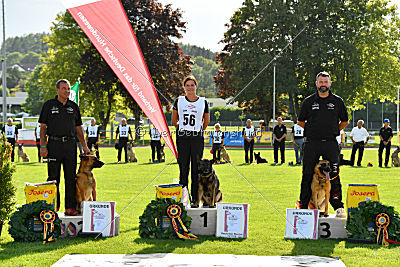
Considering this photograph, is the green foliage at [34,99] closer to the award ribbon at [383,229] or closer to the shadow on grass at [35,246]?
the shadow on grass at [35,246]

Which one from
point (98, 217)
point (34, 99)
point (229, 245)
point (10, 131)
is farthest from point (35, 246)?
point (34, 99)

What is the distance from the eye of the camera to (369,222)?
6.09 meters

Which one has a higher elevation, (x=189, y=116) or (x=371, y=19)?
(x=371, y=19)

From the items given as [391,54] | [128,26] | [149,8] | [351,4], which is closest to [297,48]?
[351,4]

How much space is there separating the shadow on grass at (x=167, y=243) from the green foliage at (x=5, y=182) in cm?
163

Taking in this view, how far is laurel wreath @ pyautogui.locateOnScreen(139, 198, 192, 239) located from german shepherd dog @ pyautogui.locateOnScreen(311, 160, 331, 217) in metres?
1.74

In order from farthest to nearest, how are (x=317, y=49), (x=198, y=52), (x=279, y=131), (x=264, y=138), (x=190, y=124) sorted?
(x=198, y=52) < (x=317, y=49) < (x=264, y=138) < (x=279, y=131) < (x=190, y=124)

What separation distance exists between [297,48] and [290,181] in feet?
96.9

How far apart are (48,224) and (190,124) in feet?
7.54

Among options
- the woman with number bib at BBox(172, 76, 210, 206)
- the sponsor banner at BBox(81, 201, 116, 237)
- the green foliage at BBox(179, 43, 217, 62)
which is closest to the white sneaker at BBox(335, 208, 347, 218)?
the woman with number bib at BBox(172, 76, 210, 206)

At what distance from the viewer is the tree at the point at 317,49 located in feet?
134

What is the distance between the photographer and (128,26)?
7535mm

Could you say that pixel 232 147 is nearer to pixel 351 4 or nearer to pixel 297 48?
pixel 297 48

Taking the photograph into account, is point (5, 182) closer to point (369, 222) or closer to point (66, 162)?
point (66, 162)
